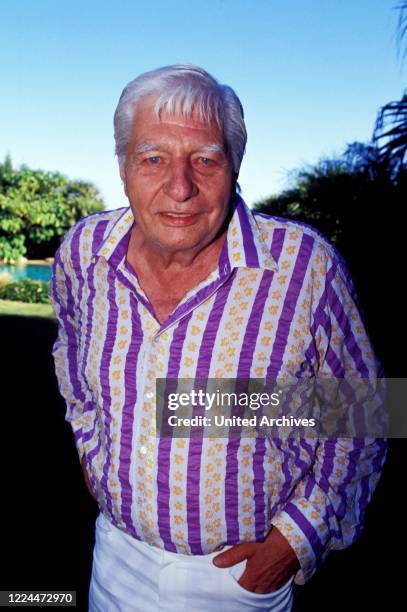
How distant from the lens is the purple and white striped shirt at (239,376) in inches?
54.6

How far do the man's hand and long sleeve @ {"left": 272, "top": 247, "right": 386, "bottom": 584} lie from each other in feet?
0.10

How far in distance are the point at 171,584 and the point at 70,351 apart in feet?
2.90

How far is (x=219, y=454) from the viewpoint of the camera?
1.39m

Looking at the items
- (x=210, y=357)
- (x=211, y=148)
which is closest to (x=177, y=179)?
(x=211, y=148)

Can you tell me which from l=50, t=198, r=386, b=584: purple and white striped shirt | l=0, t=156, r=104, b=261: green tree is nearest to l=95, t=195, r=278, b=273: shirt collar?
l=50, t=198, r=386, b=584: purple and white striped shirt

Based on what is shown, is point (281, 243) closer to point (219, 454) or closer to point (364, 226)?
point (219, 454)

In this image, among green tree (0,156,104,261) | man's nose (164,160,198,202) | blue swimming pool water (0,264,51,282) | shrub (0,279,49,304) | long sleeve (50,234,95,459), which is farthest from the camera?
blue swimming pool water (0,264,51,282)

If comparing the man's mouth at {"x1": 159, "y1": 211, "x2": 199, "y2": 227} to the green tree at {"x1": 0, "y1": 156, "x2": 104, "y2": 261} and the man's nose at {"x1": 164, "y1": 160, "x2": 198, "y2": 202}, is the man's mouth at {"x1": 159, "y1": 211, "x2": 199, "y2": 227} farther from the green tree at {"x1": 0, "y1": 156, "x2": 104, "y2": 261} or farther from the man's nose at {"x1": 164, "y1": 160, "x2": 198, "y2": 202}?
the green tree at {"x1": 0, "y1": 156, "x2": 104, "y2": 261}

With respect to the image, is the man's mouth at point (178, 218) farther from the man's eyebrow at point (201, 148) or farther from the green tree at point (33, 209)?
the green tree at point (33, 209)

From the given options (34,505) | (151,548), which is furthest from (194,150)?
(34,505)

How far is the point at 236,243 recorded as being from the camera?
1.46m

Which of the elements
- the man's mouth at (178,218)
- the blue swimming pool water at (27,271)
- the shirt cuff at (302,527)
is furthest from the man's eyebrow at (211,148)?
the blue swimming pool water at (27,271)

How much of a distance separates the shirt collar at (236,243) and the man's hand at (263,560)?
73cm

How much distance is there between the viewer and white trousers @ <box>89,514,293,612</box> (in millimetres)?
1445
